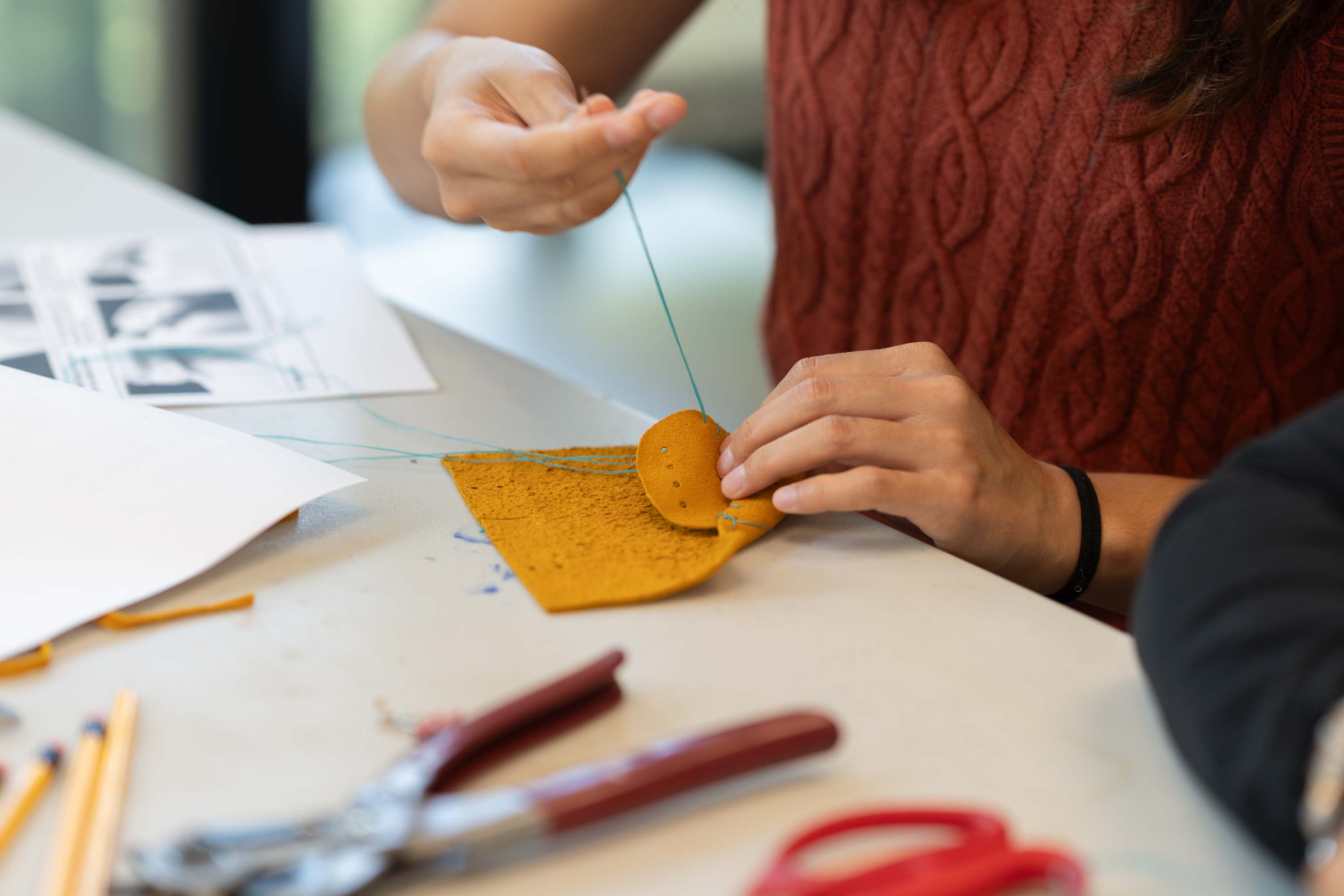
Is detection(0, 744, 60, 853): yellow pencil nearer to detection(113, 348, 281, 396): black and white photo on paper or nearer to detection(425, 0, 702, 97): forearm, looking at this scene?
detection(113, 348, 281, 396): black and white photo on paper

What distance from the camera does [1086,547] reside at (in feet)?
2.06

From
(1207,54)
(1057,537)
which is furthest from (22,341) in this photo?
(1207,54)

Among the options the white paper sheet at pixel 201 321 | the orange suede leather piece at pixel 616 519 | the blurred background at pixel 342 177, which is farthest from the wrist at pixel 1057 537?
the blurred background at pixel 342 177

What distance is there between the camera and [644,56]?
3.45 feet

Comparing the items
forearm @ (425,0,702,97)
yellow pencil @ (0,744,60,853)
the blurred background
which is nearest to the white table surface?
yellow pencil @ (0,744,60,853)

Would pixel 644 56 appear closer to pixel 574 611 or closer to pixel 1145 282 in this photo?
pixel 1145 282

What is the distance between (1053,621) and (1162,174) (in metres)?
0.43

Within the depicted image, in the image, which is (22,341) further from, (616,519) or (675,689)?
(675,689)

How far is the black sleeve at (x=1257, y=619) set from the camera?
1.14ft

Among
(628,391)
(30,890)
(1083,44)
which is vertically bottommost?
(628,391)

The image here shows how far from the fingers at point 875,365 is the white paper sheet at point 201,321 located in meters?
0.27

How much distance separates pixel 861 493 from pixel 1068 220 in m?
0.39

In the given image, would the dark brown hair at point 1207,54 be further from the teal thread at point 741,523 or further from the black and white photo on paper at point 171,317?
the black and white photo on paper at point 171,317

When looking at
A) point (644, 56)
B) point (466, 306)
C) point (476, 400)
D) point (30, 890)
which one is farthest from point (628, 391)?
point (30, 890)
